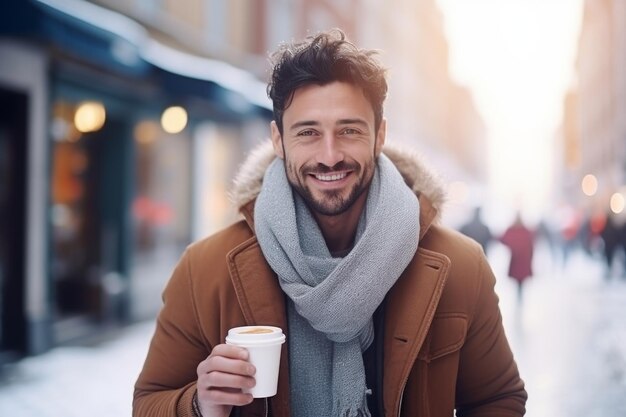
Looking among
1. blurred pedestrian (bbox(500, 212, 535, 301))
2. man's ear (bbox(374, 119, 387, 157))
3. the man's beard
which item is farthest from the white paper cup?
blurred pedestrian (bbox(500, 212, 535, 301))

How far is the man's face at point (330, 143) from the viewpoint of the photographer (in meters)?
2.23

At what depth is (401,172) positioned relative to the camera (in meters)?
2.61

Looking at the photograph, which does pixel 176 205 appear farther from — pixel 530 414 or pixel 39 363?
pixel 530 414

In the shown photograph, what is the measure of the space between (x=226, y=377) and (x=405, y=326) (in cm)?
65

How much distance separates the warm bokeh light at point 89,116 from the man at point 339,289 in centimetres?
785

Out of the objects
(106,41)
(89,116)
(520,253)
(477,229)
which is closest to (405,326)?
(106,41)

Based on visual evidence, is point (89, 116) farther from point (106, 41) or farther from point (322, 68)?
point (322, 68)

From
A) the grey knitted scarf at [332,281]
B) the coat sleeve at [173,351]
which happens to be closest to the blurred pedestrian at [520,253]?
the grey knitted scarf at [332,281]

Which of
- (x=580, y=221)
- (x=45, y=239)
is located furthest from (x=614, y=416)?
(x=580, y=221)

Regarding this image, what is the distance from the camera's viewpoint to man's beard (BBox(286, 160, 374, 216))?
89.3 inches

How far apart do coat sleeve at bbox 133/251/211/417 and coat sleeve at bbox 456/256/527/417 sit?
883mm

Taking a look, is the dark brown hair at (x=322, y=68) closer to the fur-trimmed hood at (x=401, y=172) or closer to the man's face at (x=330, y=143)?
the man's face at (x=330, y=143)

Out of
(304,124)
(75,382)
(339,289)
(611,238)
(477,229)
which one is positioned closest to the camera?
(339,289)

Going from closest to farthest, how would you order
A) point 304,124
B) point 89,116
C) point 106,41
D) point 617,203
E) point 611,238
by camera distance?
1. point 304,124
2. point 106,41
3. point 89,116
4. point 611,238
5. point 617,203
